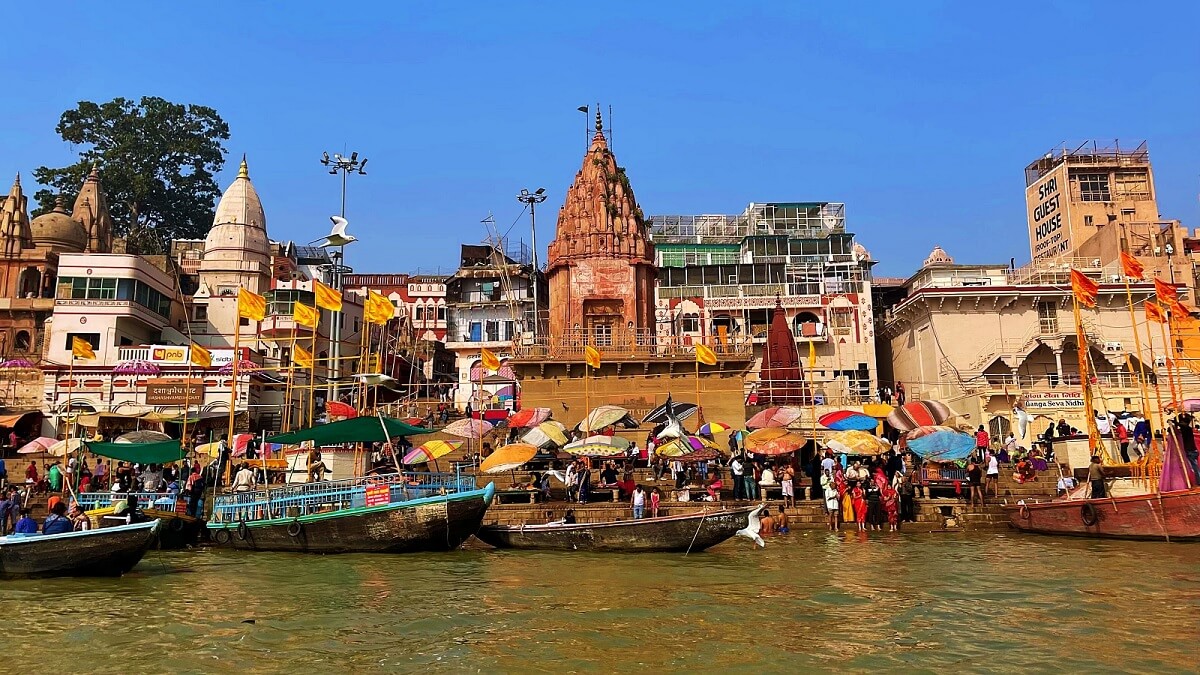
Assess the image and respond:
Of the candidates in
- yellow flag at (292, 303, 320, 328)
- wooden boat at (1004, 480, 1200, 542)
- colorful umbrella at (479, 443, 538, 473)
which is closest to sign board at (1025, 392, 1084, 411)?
wooden boat at (1004, 480, 1200, 542)

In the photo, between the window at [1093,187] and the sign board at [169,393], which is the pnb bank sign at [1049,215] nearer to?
the window at [1093,187]

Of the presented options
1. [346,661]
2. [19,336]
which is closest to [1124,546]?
[346,661]

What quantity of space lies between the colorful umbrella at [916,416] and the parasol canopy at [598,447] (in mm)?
10185

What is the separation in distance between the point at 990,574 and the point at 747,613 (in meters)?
5.89

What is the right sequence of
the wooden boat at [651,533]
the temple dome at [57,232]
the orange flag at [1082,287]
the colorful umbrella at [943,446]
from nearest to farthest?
the wooden boat at [651,533], the colorful umbrella at [943,446], the orange flag at [1082,287], the temple dome at [57,232]

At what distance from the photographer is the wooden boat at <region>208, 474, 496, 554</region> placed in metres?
17.7

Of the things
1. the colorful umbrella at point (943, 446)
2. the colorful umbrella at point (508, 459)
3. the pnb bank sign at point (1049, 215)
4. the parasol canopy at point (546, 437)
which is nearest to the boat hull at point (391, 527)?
the colorful umbrella at point (508, 459)

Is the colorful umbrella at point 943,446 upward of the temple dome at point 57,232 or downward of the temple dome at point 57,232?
downward

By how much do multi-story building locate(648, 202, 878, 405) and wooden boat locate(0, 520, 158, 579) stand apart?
28.9m

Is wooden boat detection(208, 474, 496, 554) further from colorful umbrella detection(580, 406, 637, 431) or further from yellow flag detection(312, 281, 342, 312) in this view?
yellow flag detection(312, 281, 342, 312)

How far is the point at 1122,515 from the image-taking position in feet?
61.8

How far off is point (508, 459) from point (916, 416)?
550 inches

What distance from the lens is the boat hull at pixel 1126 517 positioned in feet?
58.8

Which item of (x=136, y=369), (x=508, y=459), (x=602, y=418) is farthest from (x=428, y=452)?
(x=136, y=369)
